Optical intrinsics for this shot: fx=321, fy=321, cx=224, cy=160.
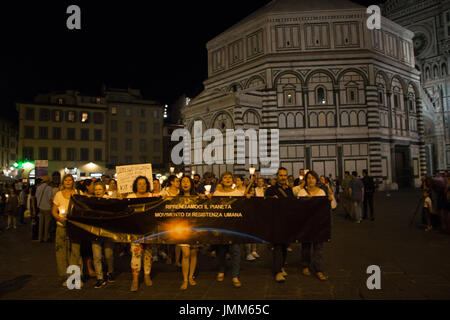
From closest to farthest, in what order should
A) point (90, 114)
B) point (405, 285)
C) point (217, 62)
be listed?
point (405, 285), point (217, 62), point (90, 114)

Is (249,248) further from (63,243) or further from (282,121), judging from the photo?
(282,121)

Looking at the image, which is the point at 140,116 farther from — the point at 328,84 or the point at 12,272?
the point at 12,272

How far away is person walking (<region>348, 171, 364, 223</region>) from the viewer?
12508 millimetres

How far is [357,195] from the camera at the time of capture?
12.5 metres

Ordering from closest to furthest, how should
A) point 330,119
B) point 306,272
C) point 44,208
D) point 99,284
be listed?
point 99,284
point 306,272
point 44,208
point 330,119

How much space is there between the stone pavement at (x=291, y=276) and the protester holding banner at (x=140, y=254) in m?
0.17

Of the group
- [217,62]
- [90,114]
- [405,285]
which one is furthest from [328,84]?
[90,114]

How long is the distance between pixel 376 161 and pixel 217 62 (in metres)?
21.5

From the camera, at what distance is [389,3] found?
49.4 meters

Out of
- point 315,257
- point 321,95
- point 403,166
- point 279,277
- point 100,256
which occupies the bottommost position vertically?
point 279,277

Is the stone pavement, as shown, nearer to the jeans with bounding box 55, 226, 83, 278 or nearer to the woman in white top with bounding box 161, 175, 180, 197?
the jeans with bounding box 55, 226, 83, 278

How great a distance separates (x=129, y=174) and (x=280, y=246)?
3.47 metres

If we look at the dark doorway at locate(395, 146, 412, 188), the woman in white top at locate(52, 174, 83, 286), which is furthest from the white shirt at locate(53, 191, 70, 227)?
the dark doorway at locate(395, 146, 412, 188)

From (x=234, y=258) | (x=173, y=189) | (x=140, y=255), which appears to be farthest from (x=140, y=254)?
(x=173, y=189)
